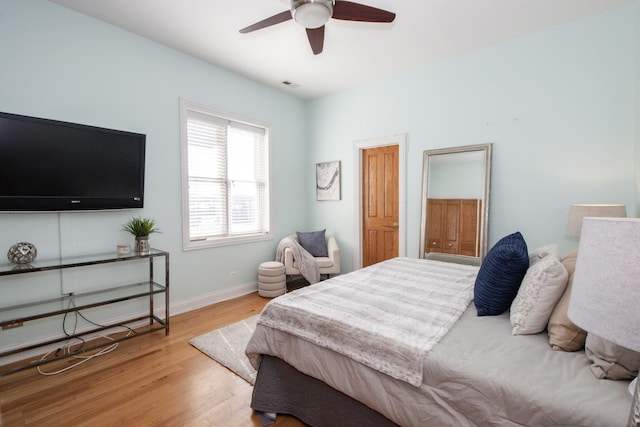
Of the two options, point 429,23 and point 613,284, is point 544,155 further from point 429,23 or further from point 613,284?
point 613,284

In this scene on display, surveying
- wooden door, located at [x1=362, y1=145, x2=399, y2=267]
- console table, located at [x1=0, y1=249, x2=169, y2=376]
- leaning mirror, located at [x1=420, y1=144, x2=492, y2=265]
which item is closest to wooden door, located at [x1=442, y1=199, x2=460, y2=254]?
leaning mirror, located at [x1=420, y1=144, x2=492, y2=265]

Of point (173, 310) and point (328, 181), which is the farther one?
point (328, 181)

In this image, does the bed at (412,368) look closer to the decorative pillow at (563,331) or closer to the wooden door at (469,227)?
the decorative pillow at (563,331)

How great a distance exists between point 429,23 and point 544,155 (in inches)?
69.2

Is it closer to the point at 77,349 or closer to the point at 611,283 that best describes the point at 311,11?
the point at 611,283

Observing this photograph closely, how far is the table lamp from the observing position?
0.65 m

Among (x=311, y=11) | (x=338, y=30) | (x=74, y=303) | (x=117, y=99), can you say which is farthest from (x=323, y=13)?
(x=74, y=303)

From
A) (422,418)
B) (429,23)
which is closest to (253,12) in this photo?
(429,23)

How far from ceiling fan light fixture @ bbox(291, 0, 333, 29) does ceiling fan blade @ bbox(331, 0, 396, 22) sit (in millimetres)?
97

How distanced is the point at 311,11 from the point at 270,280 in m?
3.09

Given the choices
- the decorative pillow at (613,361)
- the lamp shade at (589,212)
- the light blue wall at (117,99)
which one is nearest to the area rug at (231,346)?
the light blue wall at (117,99)

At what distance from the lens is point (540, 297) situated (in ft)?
4.51

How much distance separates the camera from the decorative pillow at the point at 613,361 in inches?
39.2

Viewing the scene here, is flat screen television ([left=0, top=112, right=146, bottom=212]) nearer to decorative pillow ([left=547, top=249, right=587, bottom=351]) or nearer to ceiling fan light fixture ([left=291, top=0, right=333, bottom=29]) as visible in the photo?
ceiling fan light fixture ([left=291, top=0, right=333, bottom=29])
